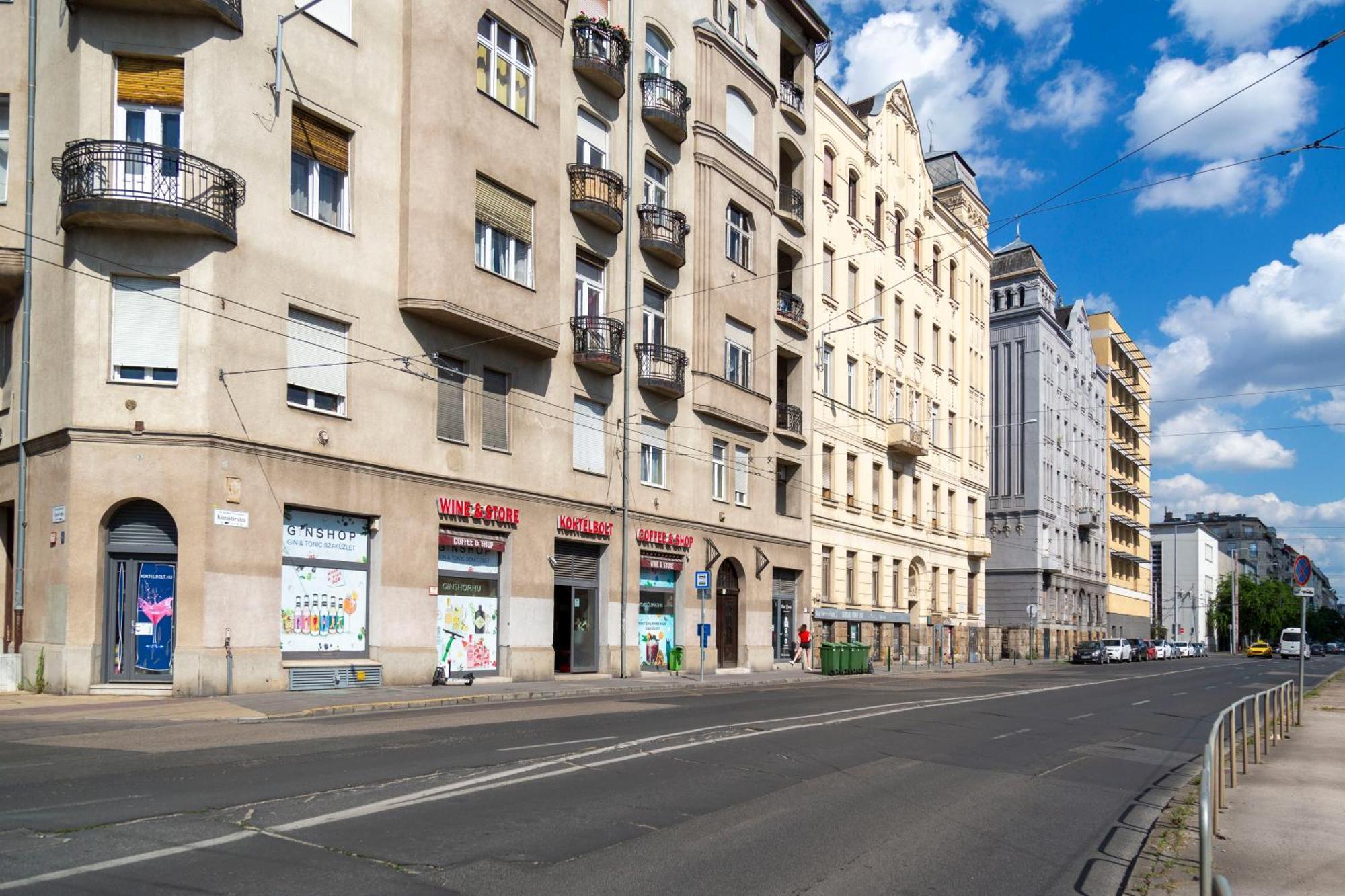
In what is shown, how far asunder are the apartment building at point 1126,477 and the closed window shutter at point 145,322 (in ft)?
270

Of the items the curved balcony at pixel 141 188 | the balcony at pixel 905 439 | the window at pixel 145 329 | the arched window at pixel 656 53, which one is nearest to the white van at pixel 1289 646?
the balcony at pixel 905 439

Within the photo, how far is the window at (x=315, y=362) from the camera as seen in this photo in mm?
22984

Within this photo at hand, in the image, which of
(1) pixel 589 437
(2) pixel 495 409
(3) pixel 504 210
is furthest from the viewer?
(1) pixel 589 437

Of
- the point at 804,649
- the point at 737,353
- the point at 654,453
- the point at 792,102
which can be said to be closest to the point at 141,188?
the point at 654,453

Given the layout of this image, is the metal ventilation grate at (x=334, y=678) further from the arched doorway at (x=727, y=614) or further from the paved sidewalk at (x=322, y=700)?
the arched doorway at (x=727, y=614)

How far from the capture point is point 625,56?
32094 millimetres

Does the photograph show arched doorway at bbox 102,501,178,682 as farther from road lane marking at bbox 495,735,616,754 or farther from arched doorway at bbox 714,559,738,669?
arched doorway at bbox 714,559,738,669

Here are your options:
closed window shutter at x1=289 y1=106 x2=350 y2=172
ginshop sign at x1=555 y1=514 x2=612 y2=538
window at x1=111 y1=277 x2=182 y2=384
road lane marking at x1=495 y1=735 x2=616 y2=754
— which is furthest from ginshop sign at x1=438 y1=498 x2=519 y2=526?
road lane marking at x1=495 y1=735 x2=616 y2=754

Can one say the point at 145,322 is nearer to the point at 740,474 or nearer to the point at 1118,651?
the point at 740,474

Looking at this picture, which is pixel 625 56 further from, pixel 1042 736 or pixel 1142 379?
pixel 1142 379

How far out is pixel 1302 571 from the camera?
79.2 feet

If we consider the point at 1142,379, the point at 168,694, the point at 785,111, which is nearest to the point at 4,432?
the point at 168,694

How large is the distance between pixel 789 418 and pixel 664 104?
41.6 ft

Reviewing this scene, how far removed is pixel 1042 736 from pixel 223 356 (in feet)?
50.3
